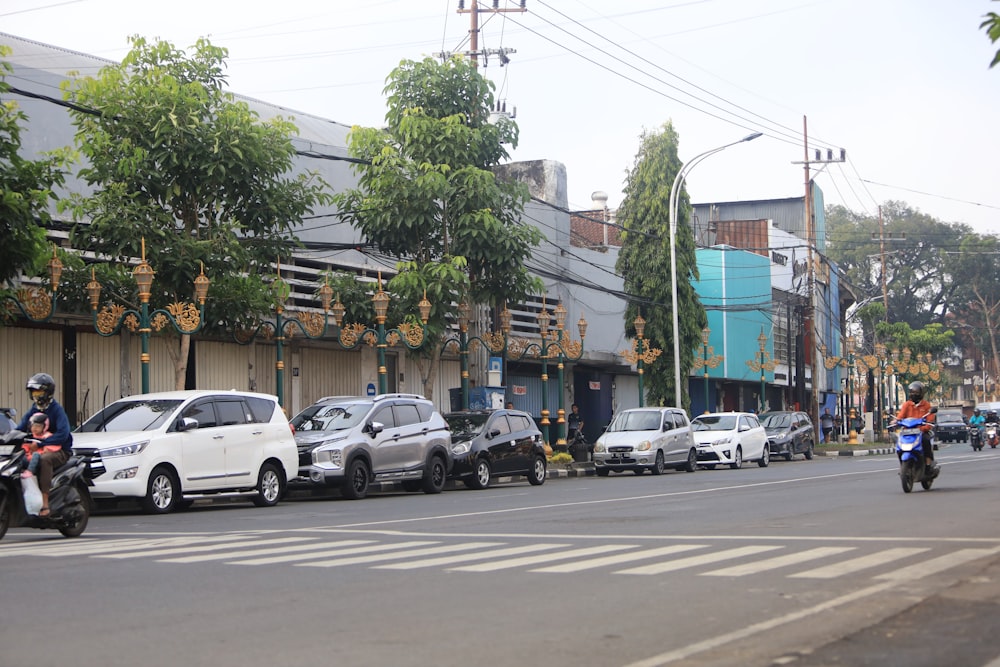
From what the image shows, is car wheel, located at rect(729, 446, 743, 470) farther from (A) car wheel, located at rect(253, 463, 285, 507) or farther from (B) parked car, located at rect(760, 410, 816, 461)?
(A) car wheel, located at rect(253, 463, 285, 507)

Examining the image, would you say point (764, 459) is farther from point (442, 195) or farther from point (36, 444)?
point (36, 444)

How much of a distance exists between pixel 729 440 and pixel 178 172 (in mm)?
18903

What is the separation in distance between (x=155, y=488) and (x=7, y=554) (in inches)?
258

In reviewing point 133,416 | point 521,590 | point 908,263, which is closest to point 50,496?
point 133,416

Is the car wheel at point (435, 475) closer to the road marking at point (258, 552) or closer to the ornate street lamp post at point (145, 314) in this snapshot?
the ornate street lamp post at point (145, 314)

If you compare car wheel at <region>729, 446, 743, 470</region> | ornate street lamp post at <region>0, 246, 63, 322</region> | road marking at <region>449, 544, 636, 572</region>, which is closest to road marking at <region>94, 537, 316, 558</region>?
road marking at <region>449, 544, 636, 572</region>

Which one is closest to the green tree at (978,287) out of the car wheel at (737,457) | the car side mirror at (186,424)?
the car wheel at (737,457)

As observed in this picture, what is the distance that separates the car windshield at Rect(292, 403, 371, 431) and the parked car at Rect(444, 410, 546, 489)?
307 cm

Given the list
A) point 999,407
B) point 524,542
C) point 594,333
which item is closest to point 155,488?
point 524,542

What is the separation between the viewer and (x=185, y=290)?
24641mm

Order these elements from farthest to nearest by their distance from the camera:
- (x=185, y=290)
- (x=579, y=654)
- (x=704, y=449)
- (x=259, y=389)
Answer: (x=704, y=449) < (x=259, y=389) < (x=185, y=290) < (x=579, y=654)

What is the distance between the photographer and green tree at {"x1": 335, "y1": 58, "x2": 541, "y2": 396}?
29156 mm

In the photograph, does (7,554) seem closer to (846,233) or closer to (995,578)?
(995,578)

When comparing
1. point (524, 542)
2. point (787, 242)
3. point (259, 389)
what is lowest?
point (524, 542)
